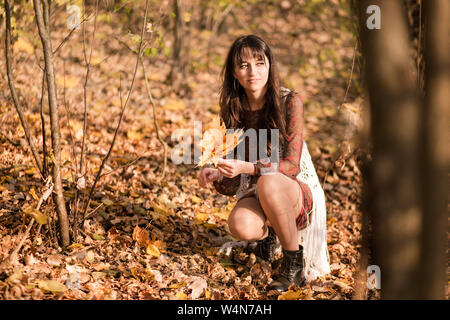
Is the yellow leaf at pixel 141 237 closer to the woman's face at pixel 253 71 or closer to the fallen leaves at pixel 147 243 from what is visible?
the fallen leaves at pixel 147 243

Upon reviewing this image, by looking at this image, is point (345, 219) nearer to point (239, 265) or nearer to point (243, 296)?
point (239, 265)

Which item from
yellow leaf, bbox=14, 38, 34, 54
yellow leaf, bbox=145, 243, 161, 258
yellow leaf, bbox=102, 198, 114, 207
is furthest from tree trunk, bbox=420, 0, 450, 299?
yellow leaf, bbox=14, 38, 34, 54

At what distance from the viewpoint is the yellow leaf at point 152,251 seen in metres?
2.47

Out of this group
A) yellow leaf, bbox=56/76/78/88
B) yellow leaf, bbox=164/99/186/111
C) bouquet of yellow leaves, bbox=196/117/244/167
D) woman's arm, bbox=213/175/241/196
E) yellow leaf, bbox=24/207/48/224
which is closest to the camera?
yellow leaf, bbox=24/207/48/224

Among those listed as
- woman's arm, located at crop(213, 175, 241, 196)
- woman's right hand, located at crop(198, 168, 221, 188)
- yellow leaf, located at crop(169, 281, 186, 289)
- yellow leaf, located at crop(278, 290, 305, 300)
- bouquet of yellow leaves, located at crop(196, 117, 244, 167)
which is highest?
bouquet of yellow leaves, located at crop(196, 117, 244, 167)

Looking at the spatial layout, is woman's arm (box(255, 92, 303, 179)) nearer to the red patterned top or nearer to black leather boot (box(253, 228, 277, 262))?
the red patterned top

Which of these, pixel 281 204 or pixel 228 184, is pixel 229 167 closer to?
pixel 281 204

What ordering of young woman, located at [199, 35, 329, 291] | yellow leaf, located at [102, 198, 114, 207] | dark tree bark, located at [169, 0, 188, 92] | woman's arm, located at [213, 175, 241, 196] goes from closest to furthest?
young woman, located at [199, 35, 329, 291]
woman's arm, located at [213, 175, 241, 196]
yellow leaf, located at [102, 198, 114, 207]
dark tree bark, located at [169, 0, 188, 92]

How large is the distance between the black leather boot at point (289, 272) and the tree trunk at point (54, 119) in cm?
114

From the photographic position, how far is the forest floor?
2162mm

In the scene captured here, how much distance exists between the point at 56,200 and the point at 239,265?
1.10 metres

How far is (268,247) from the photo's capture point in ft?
8.75

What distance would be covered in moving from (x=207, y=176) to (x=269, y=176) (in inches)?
15.5

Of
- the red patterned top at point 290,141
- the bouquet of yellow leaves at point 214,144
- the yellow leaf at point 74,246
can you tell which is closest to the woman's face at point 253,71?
the red patterned top at point 290,141
